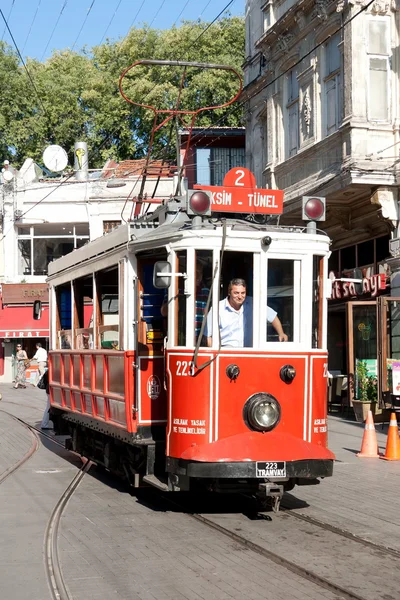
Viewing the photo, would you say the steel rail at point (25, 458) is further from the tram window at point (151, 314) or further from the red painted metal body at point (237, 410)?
the red painted metal body at point (237, 410)

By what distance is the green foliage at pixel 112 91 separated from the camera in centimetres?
4556

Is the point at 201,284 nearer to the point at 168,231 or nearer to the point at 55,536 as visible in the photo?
the point at 168,231

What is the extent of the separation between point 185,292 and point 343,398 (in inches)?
562

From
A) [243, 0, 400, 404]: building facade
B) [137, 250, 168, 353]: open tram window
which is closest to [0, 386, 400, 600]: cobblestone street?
[137, 250, 168, 353]: open tram window

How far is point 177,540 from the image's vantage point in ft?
27.0

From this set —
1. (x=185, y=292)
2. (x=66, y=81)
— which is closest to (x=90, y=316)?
(x=185, y=292)

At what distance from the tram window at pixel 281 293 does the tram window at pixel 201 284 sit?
612 mm

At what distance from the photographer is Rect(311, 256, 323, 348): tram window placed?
9414 mm

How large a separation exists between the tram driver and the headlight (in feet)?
1.76

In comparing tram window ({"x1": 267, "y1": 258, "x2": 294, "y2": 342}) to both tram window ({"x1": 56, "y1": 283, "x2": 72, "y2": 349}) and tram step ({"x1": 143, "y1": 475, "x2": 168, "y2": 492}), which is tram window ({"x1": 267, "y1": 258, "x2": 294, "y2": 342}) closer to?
tram step ({"x1": 143, "y1": 475, "x2": 168, "y2": 492})

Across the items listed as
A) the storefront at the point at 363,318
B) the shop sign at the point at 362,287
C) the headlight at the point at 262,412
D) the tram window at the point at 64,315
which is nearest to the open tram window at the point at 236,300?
the headlight at the point at 262,412

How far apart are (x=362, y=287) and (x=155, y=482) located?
520 inches

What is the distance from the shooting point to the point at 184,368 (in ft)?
29.7

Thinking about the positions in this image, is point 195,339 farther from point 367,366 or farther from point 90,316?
point 367,366
